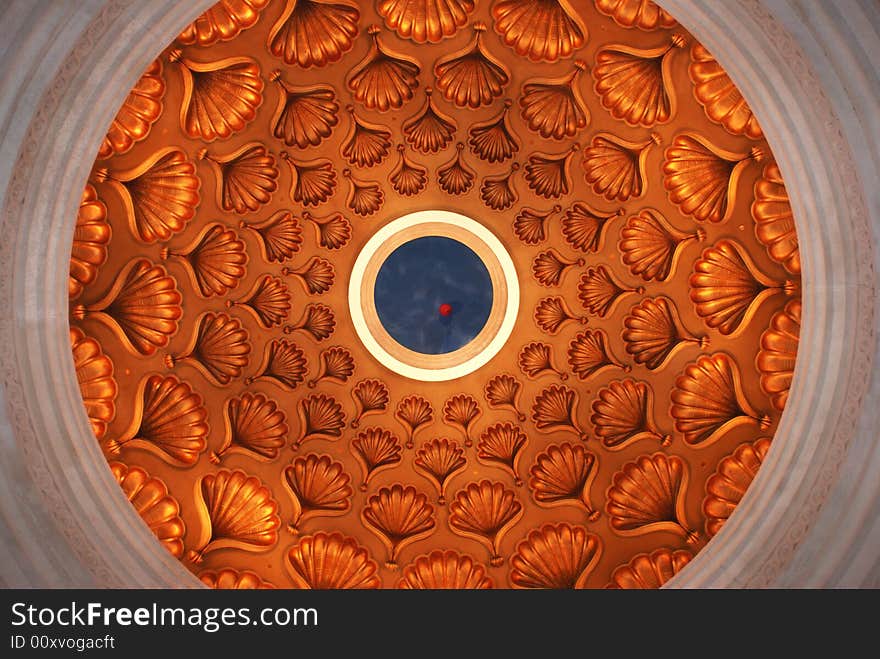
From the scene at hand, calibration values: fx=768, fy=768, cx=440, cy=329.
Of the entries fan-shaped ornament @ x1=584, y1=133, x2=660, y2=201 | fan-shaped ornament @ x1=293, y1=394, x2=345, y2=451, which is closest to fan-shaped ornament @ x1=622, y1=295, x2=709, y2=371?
fan-shaped ornament @ x1=584, y1=133, x2=660, y2=201

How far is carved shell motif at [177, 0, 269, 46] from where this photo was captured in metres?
9.12

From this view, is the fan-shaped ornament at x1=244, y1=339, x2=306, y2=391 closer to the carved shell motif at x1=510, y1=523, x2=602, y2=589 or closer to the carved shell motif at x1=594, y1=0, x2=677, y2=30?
the carved shell motif at x1=510, y1=523, x2=602, y2=589

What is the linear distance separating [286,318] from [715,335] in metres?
5.90

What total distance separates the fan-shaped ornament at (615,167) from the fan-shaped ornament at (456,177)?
1.63m

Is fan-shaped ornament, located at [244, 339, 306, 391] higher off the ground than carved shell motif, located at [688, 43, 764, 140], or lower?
lower

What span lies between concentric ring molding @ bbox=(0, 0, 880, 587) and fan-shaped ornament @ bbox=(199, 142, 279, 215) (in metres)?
3.92

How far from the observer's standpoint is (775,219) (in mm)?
9367

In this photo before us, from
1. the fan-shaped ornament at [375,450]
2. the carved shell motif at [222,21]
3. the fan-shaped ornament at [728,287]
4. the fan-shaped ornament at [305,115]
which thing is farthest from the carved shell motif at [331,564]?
the carved shell motif at [222,21]

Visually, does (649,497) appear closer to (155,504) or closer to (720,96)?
(720,96)

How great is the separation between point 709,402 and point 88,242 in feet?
26.5

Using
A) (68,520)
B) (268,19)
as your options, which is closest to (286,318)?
(268,19)

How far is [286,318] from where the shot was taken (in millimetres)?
11016

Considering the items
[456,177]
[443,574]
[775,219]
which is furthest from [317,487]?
[775,219]

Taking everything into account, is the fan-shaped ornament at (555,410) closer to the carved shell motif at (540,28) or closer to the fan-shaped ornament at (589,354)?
the fan-shaped ornament at (589,354)
